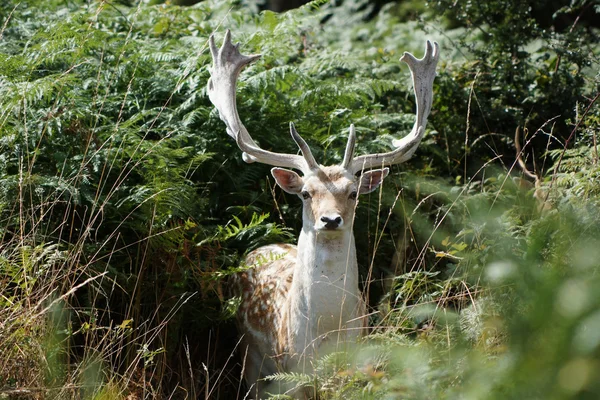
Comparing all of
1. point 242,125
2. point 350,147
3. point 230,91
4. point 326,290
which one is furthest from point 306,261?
point 230,91

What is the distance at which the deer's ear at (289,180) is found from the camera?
511 centimetres

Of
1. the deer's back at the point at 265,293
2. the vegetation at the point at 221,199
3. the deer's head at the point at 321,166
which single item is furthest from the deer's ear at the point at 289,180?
the deer's back at the point at 265,293

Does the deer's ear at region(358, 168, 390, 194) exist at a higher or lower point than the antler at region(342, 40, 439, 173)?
lower

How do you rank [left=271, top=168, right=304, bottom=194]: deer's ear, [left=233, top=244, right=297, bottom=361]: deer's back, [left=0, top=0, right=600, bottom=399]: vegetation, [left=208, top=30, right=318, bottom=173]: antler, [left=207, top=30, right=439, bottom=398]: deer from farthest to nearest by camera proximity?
[left=208, top=30, right=318, bottom=173]: antler
[left=233, top=244, right=297, bottom=361]: deer's back
[left=271, top=168, right=304, bottom=194]: deer's ear
[left=207, top=30, right=439, bottom=398]: deer
[left=0, top=0, right=600, bottom=399]: vegetation

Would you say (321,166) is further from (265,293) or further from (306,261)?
(265,293)

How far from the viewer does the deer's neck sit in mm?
4797

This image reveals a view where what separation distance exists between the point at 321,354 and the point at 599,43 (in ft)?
14.9

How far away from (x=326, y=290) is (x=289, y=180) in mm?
757

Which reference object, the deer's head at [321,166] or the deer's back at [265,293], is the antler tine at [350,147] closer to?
the deer's head at [321,166]

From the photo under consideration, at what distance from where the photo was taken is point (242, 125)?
5523 millimetres

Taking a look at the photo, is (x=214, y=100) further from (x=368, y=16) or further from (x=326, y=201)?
(x=368, y=16)

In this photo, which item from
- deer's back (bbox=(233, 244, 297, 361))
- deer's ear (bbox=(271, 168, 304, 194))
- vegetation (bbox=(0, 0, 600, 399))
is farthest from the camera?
deer's back (bbox=(233, 244, 297, 361))

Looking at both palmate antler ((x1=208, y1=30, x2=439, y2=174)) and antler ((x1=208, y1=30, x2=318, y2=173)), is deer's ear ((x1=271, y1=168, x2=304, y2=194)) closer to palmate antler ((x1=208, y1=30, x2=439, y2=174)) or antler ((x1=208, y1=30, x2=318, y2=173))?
palmate antler ((x1=208, y1=30, x2=439, y2=174))

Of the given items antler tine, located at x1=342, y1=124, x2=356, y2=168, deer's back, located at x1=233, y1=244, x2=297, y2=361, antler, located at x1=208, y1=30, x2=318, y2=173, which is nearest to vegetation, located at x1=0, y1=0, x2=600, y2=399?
deer's back, located at x1=233, y1=244, x2=297, y2=361
